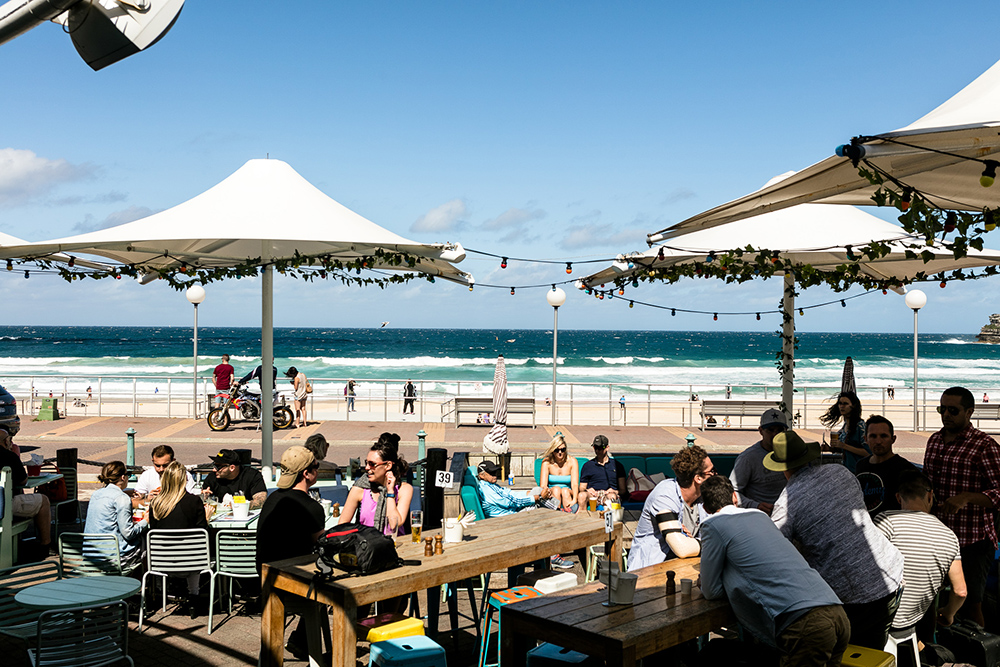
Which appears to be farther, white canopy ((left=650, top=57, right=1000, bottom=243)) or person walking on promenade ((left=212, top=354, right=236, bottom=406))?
person walking on promenade ((left=212, top=354, right=236, bottom=406))

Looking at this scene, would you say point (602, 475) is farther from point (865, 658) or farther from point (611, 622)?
point (611, 622)

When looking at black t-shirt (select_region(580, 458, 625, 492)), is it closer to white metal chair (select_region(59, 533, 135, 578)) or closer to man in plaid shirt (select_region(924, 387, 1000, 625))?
man in plaid shirt (select_region(924, 387, 1000, 625))

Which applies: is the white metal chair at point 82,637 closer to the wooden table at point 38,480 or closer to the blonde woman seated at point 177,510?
the blonde woman seated at point 177,510

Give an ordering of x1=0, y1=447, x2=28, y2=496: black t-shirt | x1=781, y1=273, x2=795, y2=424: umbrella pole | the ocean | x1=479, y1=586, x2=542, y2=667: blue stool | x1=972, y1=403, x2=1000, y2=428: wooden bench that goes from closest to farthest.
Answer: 1. x1=479, y1=586, x2=542, y2=667: blue stool
2. x1=0, y1=447, x2=28, y2=496: black t-shirt
3. x1=781, y1=273, x2=795, y2=424: umbrella pole
4. x1=972, y1=403, x2=1000, y2=428: wooden bench
5. the ocean

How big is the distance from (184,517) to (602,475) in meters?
3.82

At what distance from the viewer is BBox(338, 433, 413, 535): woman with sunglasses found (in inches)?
206

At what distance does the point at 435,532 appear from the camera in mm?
4656

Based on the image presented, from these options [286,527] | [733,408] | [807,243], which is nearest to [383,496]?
[286,527]

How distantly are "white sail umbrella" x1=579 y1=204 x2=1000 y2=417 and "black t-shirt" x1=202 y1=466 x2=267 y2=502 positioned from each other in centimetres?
428

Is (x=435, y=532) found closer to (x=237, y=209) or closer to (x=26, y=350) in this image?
(x=237, y=209)

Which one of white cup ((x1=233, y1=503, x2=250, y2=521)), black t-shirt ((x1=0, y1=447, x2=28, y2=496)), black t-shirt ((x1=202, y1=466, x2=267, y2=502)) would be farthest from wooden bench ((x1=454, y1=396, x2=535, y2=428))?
white cup ((x1=233, y1=503, x2=250, y2=521))

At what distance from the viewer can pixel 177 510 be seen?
5742mm

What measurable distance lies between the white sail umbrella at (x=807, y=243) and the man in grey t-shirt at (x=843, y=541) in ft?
10.6

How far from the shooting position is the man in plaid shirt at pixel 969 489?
498 centimetres
